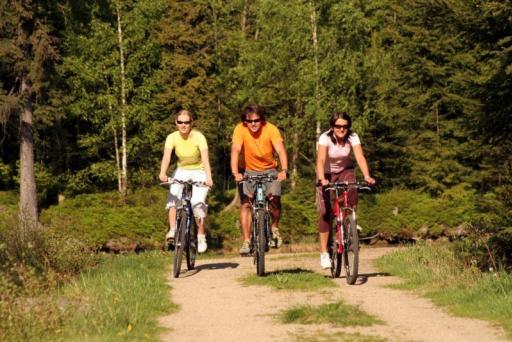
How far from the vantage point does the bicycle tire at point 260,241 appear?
11.2m

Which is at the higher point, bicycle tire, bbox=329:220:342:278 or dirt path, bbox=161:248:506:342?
bicycle tire, bbox=329:220:342:278

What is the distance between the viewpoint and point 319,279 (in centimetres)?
1080

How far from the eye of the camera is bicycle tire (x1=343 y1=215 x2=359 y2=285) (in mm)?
10375

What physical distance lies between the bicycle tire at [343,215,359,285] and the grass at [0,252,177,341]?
2246mm

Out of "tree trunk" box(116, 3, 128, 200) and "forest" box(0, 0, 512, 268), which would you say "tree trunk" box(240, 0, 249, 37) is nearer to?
"forest" box(0, 0, 512, 268)

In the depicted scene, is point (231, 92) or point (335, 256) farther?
point (231, 92)

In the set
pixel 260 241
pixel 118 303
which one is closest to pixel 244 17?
pixel 260 241

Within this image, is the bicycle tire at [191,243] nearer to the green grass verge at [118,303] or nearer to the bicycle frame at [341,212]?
the green grass verge at [118,303]

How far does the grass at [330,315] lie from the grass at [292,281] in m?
1.65

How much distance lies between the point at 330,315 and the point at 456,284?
8.32 feet

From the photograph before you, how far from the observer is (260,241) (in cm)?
1121

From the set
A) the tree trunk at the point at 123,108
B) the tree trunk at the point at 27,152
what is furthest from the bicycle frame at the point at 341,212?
the tree trunk at the point at 123,108

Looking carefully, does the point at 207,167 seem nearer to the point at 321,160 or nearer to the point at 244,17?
the point at 321,160

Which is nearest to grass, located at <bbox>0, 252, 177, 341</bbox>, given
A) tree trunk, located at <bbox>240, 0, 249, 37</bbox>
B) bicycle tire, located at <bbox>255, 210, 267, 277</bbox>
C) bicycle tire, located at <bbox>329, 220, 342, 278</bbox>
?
bicycle tire, located at <bbox>255, 210, 267, 277</bbox>
